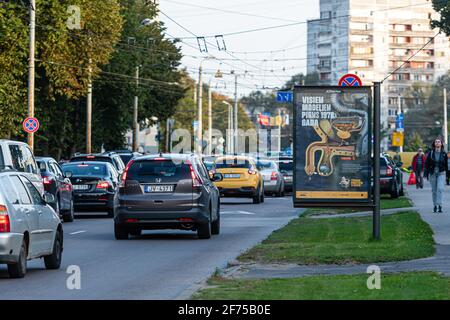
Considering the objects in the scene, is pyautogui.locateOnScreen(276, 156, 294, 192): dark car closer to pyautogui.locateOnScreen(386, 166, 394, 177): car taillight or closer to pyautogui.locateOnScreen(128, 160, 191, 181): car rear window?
pyautogui.locateOnScreen(386, 166, 394, 177): car taillight

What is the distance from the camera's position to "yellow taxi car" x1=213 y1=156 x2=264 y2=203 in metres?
45.8

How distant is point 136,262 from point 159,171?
236 inches

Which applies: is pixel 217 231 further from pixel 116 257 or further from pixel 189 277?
pixel 189 277

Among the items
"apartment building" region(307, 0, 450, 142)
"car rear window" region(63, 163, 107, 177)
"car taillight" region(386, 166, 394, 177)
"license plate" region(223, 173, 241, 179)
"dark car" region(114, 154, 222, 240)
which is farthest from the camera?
"apartment building" region(307, 0, 450, 142)

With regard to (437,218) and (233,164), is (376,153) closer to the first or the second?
(437,218)

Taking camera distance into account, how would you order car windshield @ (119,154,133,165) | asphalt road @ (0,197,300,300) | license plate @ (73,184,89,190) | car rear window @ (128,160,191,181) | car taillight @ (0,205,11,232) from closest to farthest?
asphalt road @ (0,197,300,300) → car taillight @ (0,205,11,232) → car rear window @ (128,160,191,181) → license plate @ (73,184,89,190) → car windshield @ (119,154,133,165)

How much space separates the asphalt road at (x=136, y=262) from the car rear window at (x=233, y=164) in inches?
465

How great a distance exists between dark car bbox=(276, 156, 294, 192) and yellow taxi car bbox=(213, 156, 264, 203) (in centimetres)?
984

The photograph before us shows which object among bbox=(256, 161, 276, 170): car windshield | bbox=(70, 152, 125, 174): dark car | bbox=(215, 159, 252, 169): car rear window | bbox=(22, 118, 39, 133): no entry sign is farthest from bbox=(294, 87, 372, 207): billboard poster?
bbox=(22, 118, 39, 133): no entry sign

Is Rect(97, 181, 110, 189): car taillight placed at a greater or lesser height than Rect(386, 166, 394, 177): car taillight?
lesser

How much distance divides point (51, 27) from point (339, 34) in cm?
13359

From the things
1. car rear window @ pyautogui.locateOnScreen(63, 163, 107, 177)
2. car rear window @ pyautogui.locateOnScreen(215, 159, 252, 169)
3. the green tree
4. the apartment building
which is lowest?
car rear window @ pyautogui.locateOnScreen(63, 163, 107, 177)

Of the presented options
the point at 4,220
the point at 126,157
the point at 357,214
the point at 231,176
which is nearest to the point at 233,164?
the point at 231,176

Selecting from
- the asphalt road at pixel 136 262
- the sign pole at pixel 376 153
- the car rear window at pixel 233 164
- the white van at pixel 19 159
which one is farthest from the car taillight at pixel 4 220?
the car rear window at pixel 233 164
